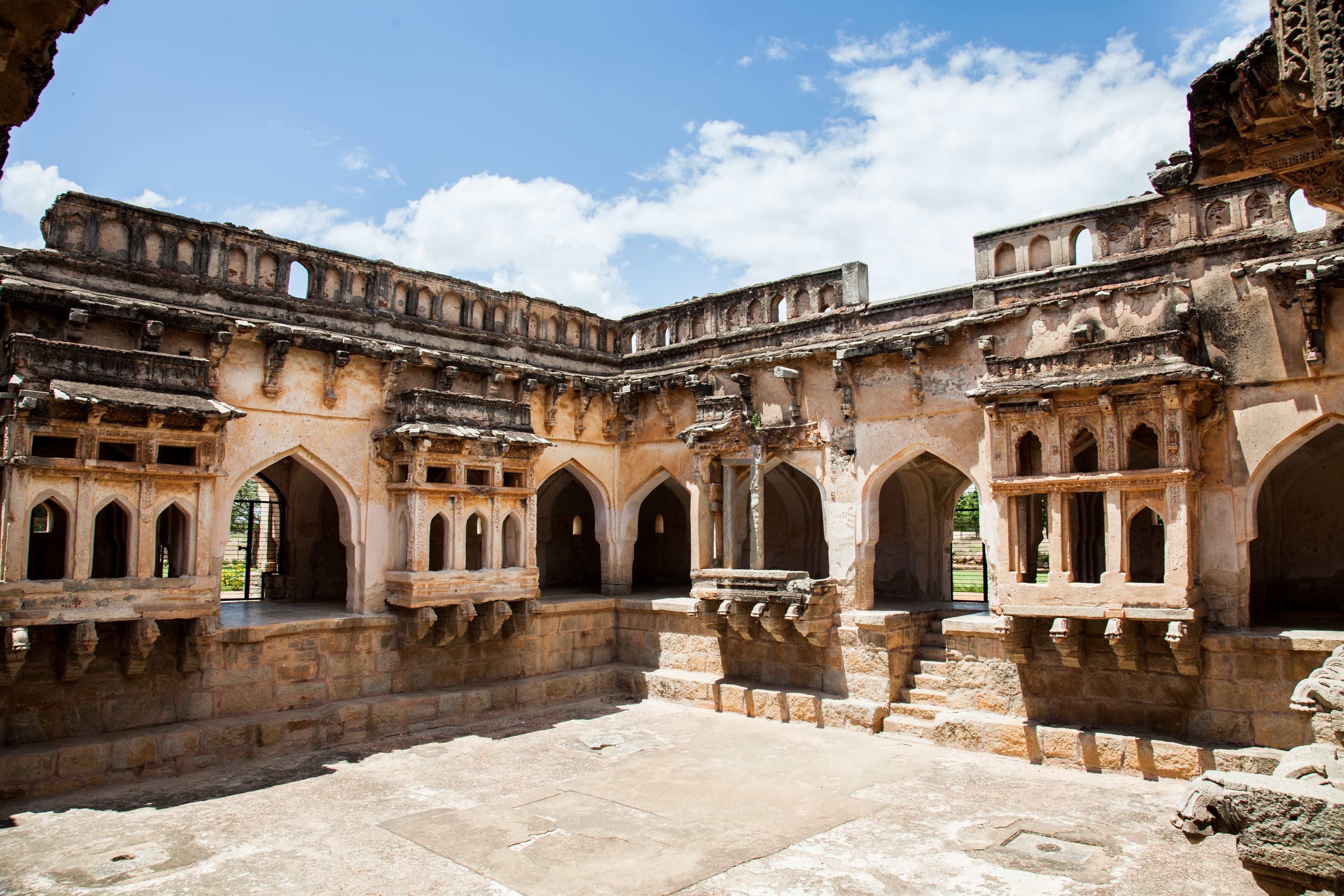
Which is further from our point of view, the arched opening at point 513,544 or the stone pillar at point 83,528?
the arched opening at point 513,544

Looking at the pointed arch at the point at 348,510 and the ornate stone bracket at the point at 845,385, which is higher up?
the ornate stone bracket at the point at 845,385

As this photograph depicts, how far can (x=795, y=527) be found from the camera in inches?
607

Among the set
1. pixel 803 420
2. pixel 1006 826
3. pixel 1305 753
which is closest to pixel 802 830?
pixel 1006 826

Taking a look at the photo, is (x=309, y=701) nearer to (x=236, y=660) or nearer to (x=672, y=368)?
(x=236, y=660)

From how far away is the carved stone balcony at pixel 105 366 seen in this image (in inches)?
315

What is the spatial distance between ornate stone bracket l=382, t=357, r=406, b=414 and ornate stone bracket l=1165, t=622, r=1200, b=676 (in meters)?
8.87

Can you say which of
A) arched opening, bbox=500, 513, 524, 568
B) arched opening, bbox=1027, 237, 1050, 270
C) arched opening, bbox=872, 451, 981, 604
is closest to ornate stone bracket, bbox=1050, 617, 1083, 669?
arched opening, bbox=1027, 237, 1050, 270

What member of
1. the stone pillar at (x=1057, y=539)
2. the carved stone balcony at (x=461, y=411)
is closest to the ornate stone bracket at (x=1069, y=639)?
the stone pillar at (x=1057, y=539)

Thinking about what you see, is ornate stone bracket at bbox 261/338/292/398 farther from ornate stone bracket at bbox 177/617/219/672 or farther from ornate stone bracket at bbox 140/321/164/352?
ornate stone bracket at bbox 177/617/219/672

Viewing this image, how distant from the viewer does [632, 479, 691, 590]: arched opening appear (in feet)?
54.7

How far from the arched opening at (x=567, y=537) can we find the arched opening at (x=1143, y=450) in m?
8.86

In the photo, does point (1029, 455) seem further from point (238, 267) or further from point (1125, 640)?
point (238, 267)

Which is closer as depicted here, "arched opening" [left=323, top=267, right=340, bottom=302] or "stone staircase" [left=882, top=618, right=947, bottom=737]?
"stone staircase" [left=882, top=618, right=947, bottom=737]

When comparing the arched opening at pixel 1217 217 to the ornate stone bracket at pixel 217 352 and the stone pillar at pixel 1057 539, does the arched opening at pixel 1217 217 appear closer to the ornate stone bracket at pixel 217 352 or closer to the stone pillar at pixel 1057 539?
the stone pillar at pixel 1057 539
